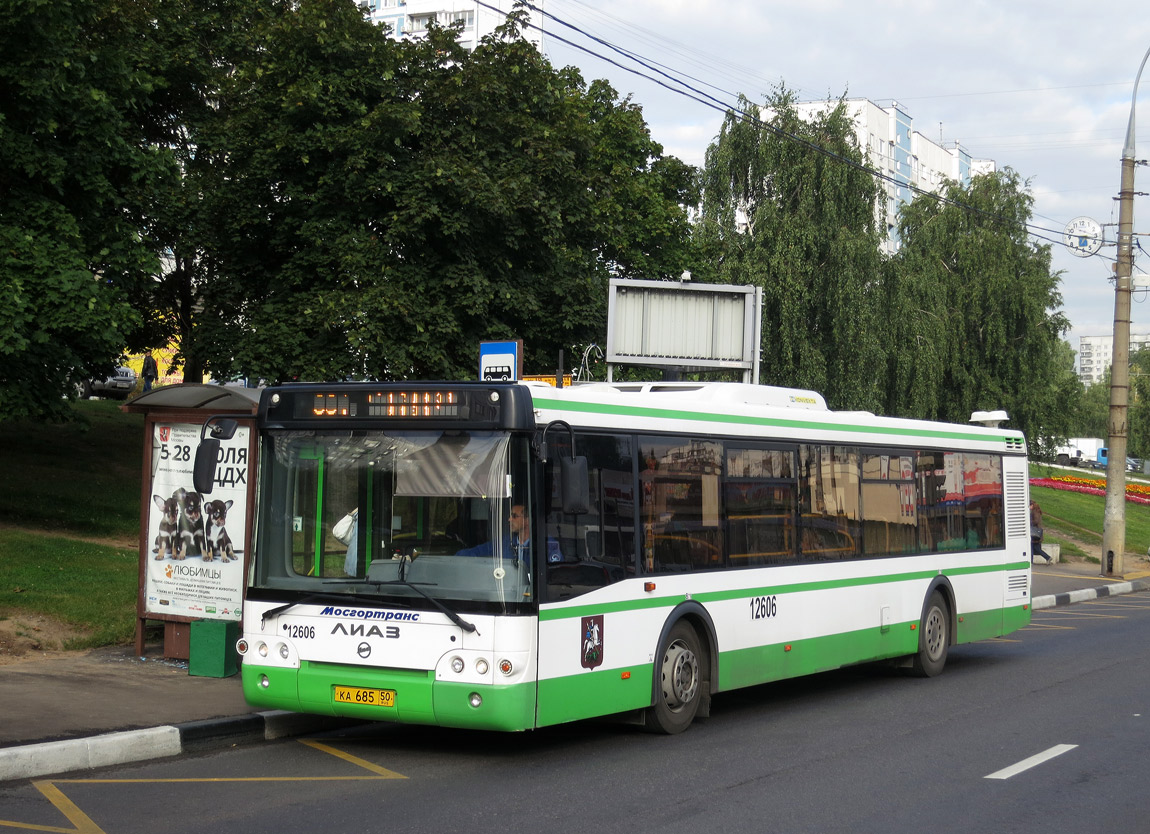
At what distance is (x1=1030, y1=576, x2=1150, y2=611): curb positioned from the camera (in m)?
23.8

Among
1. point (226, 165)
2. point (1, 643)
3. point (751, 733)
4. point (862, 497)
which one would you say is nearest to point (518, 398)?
point (751, 733)

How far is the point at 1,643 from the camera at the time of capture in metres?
12.2

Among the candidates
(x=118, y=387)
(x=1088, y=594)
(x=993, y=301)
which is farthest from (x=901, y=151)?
(x=1088, y=594)

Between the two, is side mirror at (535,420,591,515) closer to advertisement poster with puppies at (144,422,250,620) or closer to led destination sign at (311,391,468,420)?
led destination sign at (311,391,468,420)

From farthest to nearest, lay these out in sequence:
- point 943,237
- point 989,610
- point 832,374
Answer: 1. point 943,237
2. point 832,374
3. point 989,610

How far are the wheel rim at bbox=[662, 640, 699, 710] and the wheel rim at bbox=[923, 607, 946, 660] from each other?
15.9 ft

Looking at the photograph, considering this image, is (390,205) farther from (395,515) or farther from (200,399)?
(395,515)

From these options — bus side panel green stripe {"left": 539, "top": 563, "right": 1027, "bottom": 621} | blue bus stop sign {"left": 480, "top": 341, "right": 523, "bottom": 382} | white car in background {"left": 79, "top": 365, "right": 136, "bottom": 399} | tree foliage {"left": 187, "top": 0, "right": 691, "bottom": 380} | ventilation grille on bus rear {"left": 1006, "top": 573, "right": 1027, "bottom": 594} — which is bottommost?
ventilation grille on bus rear {"left": 1006, "top": 573, "right": 1027, "bottom": 594}

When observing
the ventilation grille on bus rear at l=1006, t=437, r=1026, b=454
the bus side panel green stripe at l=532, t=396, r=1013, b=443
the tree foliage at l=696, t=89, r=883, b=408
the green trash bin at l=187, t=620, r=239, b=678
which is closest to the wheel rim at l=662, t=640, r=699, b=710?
the bus side panel green stripe at l=532, t=396, r=1013, b=443

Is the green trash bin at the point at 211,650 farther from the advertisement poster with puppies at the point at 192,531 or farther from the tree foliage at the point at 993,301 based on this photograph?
the tree foliage at the point at 993,301

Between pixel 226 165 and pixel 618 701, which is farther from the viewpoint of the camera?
pixel 226 165

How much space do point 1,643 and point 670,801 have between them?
7546 mm

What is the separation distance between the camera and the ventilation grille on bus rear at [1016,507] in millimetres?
16203

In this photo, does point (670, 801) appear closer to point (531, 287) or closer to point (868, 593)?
point (868, 593)
